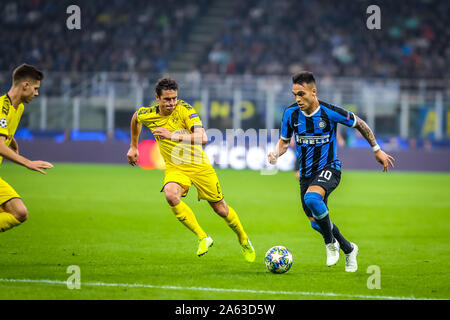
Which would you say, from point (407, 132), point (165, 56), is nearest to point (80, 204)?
point (407, 132)

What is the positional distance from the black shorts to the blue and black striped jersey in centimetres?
6

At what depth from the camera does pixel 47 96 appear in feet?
91.9

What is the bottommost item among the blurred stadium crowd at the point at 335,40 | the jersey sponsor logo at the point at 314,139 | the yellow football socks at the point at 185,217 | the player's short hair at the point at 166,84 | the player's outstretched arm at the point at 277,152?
the yellow football socks at the point at 185,217

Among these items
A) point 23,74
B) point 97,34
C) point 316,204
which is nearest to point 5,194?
point 23,74

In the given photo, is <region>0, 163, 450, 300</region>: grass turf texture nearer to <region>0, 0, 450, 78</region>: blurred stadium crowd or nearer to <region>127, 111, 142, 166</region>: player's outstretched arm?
<region>127, 111, 142, 166</region>: player's outstretched arm

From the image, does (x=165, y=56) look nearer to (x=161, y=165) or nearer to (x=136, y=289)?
(x=161, y=165)

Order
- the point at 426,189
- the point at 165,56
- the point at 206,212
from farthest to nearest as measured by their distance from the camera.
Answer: the point at 165,56 < the point at 426,189 < the point at 206,212

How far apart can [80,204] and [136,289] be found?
8.32 meters

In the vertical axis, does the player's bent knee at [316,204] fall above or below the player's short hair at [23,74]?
below

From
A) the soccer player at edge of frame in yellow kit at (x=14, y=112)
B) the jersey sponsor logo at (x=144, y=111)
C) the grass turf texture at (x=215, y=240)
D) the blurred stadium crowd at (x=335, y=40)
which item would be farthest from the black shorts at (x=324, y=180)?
the blurred stadium crowd at (x=335, y=40)

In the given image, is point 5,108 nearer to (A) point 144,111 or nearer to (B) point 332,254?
(A) point 144,111

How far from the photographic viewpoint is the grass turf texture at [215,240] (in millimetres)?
7023

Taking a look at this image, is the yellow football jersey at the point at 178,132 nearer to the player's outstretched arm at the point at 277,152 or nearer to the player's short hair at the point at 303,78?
the player's outstretched arm at the point at 277,152

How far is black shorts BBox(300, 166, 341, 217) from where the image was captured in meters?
8.02
